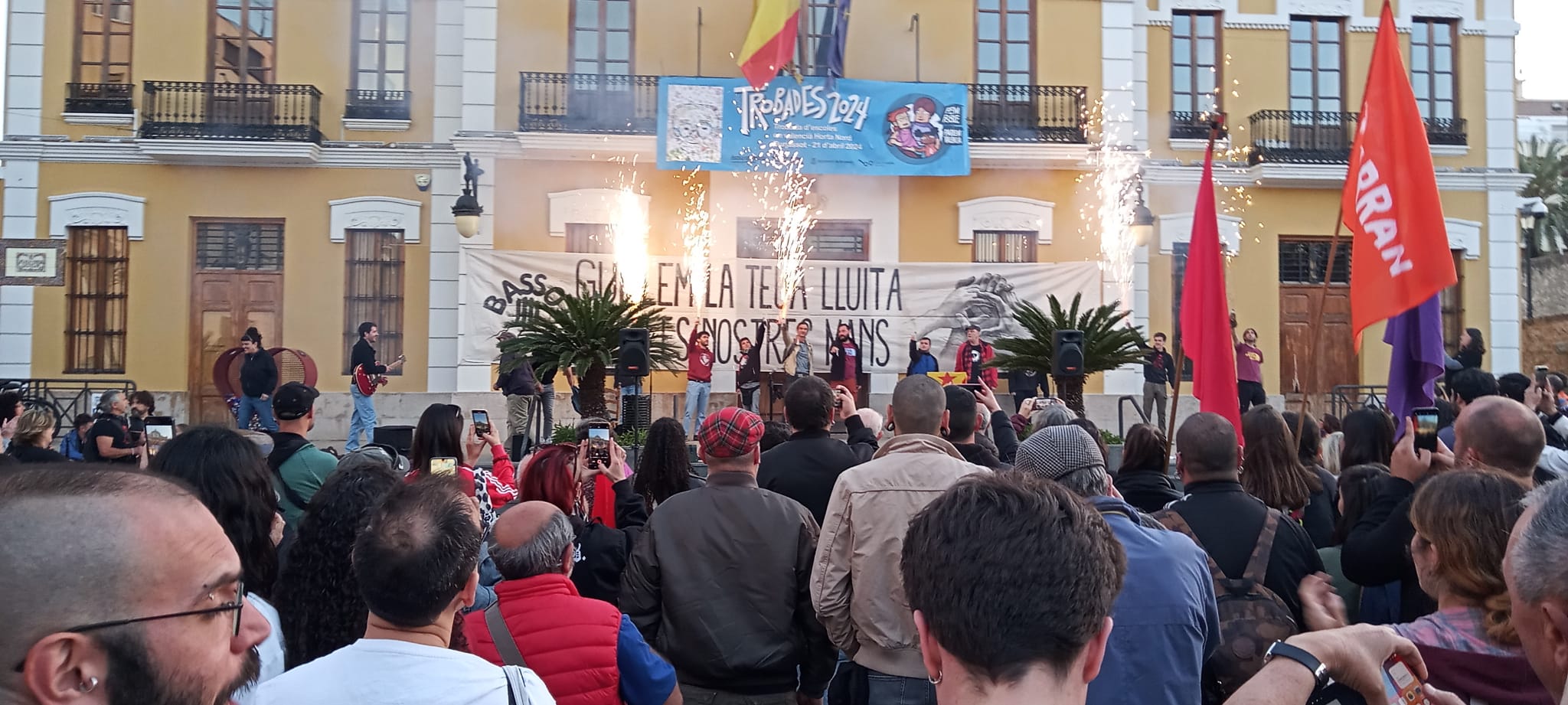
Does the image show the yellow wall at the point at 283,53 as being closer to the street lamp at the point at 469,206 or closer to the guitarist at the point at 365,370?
the street lamp at the point at 469,206

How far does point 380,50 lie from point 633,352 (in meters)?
10.7

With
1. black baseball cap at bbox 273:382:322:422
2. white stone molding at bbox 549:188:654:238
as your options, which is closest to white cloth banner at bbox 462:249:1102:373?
white stone molding at bbox 549:188:654:238

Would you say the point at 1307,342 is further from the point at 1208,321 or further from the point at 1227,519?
the point at 1227,519

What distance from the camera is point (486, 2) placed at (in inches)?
655

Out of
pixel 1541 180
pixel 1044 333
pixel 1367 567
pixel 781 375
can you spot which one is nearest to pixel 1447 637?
pixel 1367 567

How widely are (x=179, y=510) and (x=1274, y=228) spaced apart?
18.6 m

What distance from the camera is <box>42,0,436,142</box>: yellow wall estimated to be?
1662 cm

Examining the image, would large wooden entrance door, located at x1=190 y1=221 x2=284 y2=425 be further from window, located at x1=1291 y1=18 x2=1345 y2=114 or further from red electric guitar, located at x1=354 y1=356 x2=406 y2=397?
window, located at x1=1291 y1=18 x2=1345 y2=114

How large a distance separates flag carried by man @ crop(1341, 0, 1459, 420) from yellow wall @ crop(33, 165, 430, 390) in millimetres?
13729

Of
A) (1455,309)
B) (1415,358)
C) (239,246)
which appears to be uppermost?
(239,246)

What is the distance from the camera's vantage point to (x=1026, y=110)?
1733 centimetres

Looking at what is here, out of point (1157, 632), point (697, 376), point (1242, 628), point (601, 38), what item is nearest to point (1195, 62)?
point (601, 38)

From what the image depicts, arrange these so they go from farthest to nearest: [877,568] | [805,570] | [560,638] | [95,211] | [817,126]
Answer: [95,211] < [817,126] < [805,570] < [877,568] < [560,638]

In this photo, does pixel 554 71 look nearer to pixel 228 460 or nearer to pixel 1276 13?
pixel 1276 13
